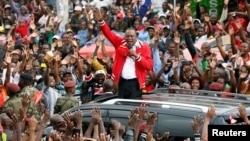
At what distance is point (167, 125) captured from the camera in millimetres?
10156

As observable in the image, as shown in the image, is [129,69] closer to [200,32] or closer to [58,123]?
[58,123]

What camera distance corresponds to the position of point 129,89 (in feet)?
41.2

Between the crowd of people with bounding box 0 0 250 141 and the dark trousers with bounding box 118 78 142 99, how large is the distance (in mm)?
13

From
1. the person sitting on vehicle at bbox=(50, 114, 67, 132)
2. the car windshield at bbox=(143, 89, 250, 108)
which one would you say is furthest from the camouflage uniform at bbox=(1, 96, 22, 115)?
the person sitting on vehicle at bbox=(50, 114, 67, 132)

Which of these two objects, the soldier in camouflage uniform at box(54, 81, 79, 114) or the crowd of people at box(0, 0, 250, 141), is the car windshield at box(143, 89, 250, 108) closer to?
the crowd of people at box(0, 0, 250, 141)

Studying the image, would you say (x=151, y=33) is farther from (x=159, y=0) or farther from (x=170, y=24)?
(x=159, y=0)

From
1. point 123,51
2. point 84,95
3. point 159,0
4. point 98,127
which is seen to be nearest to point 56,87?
point 84,95

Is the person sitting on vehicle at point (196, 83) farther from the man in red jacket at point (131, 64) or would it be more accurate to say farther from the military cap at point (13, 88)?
the military cap at point (13, 88)

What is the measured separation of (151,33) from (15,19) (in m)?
4.50

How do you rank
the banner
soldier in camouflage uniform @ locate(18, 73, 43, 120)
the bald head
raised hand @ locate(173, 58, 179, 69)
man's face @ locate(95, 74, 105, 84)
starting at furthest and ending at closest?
the banner
raised hand @ locate(173, 58, 179, 69)
man's face @ locate(95, 74, 105, 84)
the bald head
soldier in camouflage uniform @ locate(18, 73, 43, 120)

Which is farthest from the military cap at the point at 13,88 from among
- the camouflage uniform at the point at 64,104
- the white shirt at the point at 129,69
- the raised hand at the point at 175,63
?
the raised hand at the point at 175,63

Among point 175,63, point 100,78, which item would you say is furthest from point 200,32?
point 100,78

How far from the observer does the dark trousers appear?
12.4 m

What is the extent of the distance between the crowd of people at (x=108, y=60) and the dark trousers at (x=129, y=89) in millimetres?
13
